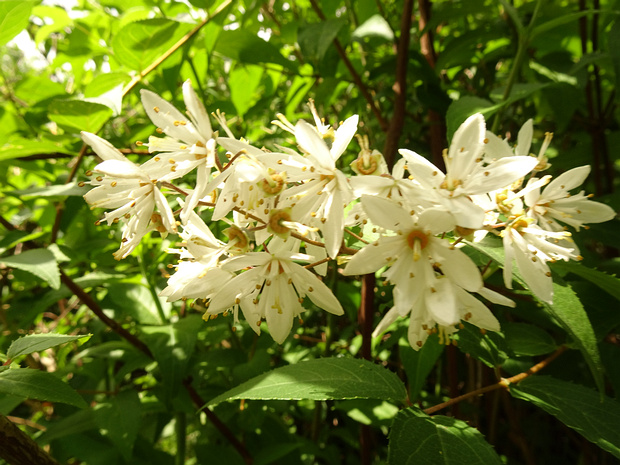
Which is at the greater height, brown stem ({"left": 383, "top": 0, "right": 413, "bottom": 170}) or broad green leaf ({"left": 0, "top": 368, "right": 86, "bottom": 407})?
brown stem ({"left": 383, "top": 0, "right": 413, "bottom": 170})

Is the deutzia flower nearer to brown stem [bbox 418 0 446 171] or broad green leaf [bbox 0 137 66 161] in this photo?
brown stem [bbox 418 0 446 171]

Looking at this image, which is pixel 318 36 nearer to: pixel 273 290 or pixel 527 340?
pixel 273 290

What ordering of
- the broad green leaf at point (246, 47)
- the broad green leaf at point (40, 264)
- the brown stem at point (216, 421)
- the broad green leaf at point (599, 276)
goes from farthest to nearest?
the broad green leaf at point (246, 47), the brown stem at point (216, 421), the broad green leaf at point (40, 264), the broad green leaf at point (599, 276)

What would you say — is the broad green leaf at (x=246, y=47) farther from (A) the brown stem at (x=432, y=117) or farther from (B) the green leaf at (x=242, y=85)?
(A) the brown stem at (x=432, y=117)

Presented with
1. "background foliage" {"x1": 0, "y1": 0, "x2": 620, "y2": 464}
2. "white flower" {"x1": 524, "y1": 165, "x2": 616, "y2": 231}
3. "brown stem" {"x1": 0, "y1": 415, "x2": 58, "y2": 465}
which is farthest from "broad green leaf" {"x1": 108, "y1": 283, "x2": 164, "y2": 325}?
"white flower" {"x1": 524, "y1": 165, "x2": 616, "y2": 231}

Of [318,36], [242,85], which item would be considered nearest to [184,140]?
[318,36]

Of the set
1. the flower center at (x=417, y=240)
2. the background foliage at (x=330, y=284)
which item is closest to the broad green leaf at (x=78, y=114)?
the background foliage at (x=330, y=284)
